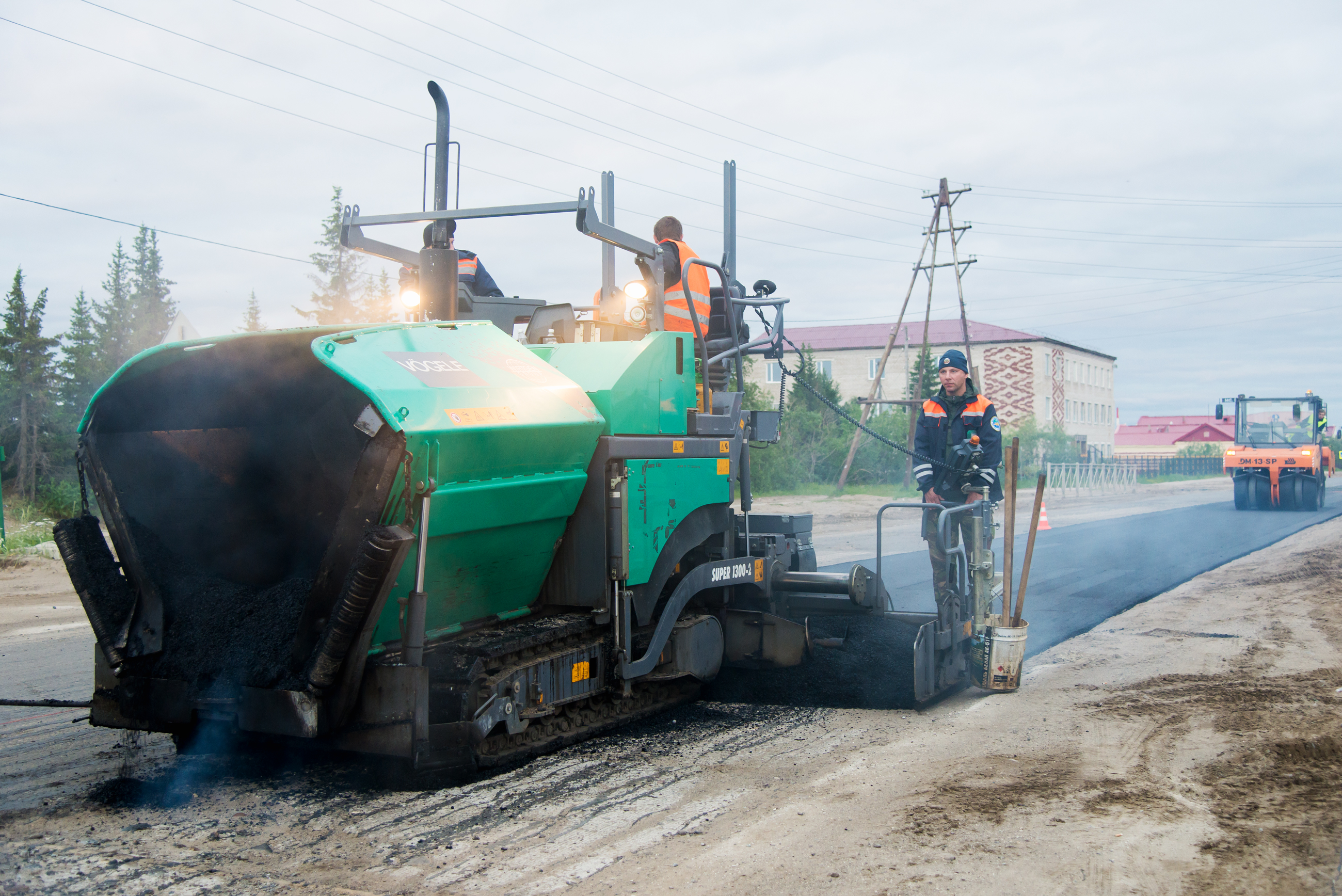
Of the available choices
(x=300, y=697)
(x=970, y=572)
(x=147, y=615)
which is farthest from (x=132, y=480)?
(x=970, y=572)

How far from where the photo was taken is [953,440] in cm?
710

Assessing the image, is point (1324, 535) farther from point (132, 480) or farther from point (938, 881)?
point (132, 480)

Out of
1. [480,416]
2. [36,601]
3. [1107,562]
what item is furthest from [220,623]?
[1107,562]

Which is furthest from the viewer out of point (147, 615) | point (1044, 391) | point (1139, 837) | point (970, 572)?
point (1044, 391)

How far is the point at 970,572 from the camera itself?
261 inches

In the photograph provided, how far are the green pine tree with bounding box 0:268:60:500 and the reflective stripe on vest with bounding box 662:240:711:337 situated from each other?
26506 millimetres

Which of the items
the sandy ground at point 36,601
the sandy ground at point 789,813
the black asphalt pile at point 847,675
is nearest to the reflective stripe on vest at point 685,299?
the black asphalt pile at point 847,675

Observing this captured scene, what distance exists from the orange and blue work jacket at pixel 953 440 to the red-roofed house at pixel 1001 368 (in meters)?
48.4

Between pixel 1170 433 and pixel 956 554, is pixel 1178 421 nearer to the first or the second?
pixel 1170 433

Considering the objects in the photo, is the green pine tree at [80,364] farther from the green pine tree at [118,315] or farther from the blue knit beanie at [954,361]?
A: the blue knit beanie at [954,361]

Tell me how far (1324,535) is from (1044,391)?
4625 centimetres

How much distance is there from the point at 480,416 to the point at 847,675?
2.96m

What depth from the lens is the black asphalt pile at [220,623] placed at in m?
4.22

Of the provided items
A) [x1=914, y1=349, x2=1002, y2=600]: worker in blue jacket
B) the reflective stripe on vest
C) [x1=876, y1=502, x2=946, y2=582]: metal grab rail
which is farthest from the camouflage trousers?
the reflective stripe on vest
